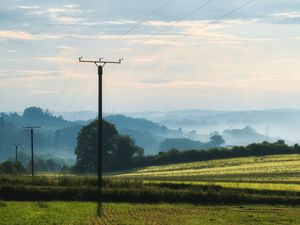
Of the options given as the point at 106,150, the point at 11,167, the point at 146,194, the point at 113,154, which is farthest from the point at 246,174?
the point at 113,154

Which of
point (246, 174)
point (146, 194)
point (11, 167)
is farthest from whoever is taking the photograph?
point (11, 167)

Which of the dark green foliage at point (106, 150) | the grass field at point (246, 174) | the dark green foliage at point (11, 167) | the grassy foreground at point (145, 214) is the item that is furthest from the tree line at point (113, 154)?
the grassy foreground at point (145, 214)

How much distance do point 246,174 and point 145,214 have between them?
4071 cm

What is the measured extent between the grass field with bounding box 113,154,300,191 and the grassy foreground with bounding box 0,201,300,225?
1239 cm

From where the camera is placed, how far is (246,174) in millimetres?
85375

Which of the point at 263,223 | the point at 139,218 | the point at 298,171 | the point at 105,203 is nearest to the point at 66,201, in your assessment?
the point at 105,203

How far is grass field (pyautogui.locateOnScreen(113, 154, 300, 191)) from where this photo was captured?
6744 cm

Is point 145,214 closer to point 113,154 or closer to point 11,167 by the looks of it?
point 11,167

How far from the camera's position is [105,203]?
56.4 m

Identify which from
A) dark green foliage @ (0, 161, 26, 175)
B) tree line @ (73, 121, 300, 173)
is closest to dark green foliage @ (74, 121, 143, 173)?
tree line @ (73, 121, 300, 173)

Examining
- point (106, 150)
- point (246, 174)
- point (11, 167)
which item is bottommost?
point (246, 174)

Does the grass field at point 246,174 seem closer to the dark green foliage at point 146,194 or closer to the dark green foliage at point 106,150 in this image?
the dark green foliage at point 146,194

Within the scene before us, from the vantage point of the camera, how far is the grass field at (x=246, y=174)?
6744cm

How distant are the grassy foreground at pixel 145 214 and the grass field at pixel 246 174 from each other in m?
12.4
